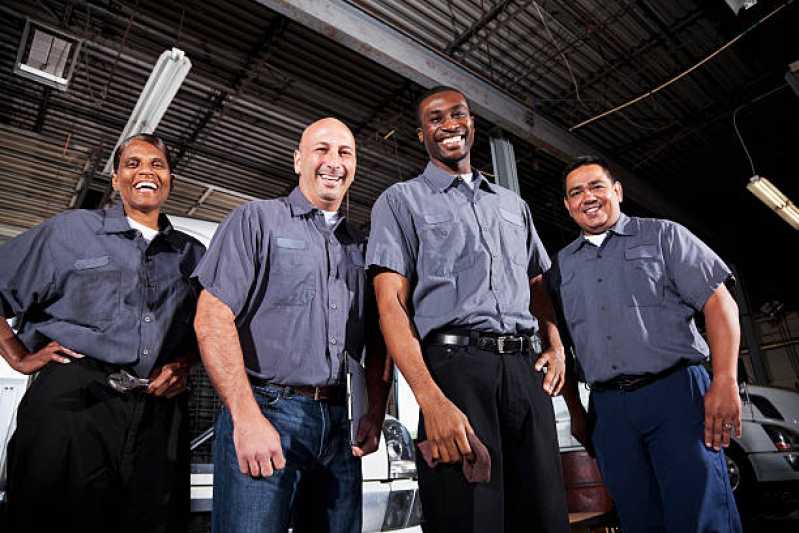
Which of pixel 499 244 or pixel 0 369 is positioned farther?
pixel 0 369

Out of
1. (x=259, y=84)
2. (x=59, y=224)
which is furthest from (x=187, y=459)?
(x=259, y=84)

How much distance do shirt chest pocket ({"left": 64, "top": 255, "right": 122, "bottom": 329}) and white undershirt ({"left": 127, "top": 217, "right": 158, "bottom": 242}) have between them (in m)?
0.19

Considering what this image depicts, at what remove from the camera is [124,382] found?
66.2 inches

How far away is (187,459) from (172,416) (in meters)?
0.16

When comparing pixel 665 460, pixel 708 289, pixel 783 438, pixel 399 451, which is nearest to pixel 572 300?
pixel 708 289

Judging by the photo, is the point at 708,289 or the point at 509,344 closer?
the point at 509,344

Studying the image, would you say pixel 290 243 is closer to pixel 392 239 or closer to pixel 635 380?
pixel 392 239

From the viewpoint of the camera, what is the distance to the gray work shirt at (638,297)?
2094 millimetres

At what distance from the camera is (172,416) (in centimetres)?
177

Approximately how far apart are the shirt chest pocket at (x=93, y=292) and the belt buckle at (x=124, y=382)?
0.57ft

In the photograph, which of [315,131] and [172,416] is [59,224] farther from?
[315,131]

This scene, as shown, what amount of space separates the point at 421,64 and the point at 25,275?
4.39 meters

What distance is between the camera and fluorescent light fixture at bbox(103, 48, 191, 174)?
4582 mm

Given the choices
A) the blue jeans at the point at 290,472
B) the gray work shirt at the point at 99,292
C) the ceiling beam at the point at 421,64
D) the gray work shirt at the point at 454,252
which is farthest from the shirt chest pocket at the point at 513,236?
the ceiling beam at the point at 421,64
